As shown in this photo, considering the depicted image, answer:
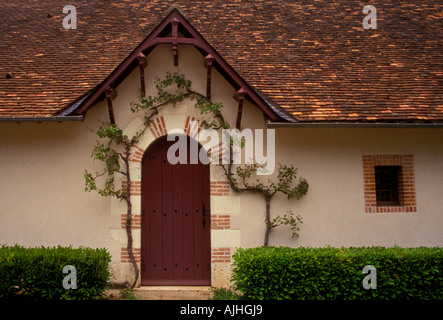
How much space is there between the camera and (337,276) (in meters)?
4.93

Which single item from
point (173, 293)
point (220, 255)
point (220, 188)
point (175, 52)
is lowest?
point (173, 293)

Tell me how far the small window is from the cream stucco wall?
1.18 ft

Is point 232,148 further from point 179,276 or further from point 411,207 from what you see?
point 411,207

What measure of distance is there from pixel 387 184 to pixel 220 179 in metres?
3.25

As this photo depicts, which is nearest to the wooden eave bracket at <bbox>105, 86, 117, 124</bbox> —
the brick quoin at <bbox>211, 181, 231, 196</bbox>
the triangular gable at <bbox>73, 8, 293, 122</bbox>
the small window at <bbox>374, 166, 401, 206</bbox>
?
the triangular gable at <bbox>73, 8, 293, 122</bbox>

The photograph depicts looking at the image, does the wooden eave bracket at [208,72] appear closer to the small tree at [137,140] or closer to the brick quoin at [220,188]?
the small tree at [137,140]

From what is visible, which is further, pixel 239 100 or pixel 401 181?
pixel 401 181

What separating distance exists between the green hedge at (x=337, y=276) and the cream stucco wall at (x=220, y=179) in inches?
47.3

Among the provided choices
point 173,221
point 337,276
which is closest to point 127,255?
point 173,221

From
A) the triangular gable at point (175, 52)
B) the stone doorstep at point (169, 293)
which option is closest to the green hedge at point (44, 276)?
the stone doorstep at point (169, 293)

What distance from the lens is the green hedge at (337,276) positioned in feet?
16.1

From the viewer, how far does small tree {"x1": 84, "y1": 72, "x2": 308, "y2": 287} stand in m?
6.08

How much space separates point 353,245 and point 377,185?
128cm

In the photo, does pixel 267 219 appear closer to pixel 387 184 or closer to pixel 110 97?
pixel 387 184
